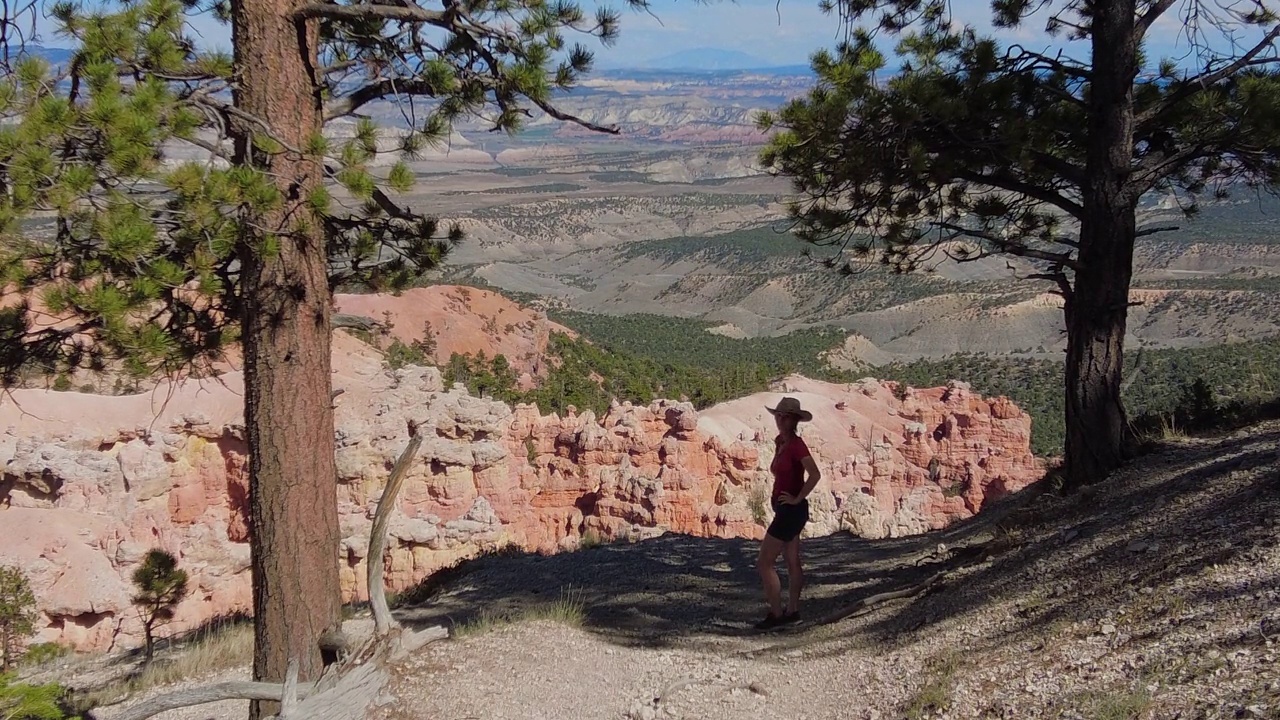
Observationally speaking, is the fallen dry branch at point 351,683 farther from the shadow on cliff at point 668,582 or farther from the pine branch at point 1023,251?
the pine branch at point 1023,251

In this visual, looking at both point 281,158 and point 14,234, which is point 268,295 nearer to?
point 281,158

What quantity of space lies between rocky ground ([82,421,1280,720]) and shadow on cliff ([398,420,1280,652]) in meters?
0.02

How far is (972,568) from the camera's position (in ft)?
21.7

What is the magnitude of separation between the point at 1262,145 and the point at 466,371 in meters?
27.1

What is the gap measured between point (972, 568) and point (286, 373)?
4598 mm

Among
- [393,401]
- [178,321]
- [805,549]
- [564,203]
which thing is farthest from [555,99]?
[564,203]

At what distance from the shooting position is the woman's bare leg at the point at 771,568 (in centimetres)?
651

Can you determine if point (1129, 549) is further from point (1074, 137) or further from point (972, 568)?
point (1074, 137)

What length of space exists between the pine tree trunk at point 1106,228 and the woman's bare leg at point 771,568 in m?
2.67

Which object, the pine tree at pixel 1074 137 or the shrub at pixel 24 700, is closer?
the shrub at pixel 24 700

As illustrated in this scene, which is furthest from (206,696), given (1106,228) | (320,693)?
(1106,228)

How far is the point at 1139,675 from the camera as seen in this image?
4062 millimetres

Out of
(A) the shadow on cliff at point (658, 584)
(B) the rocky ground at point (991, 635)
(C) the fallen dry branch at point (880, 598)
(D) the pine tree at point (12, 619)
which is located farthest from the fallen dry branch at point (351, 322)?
(D) the pine tree at point (12, 619)

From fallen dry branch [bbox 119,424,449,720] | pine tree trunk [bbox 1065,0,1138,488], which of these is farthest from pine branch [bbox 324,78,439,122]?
pine tree trunk [bbox 1065,0,1138,488]
